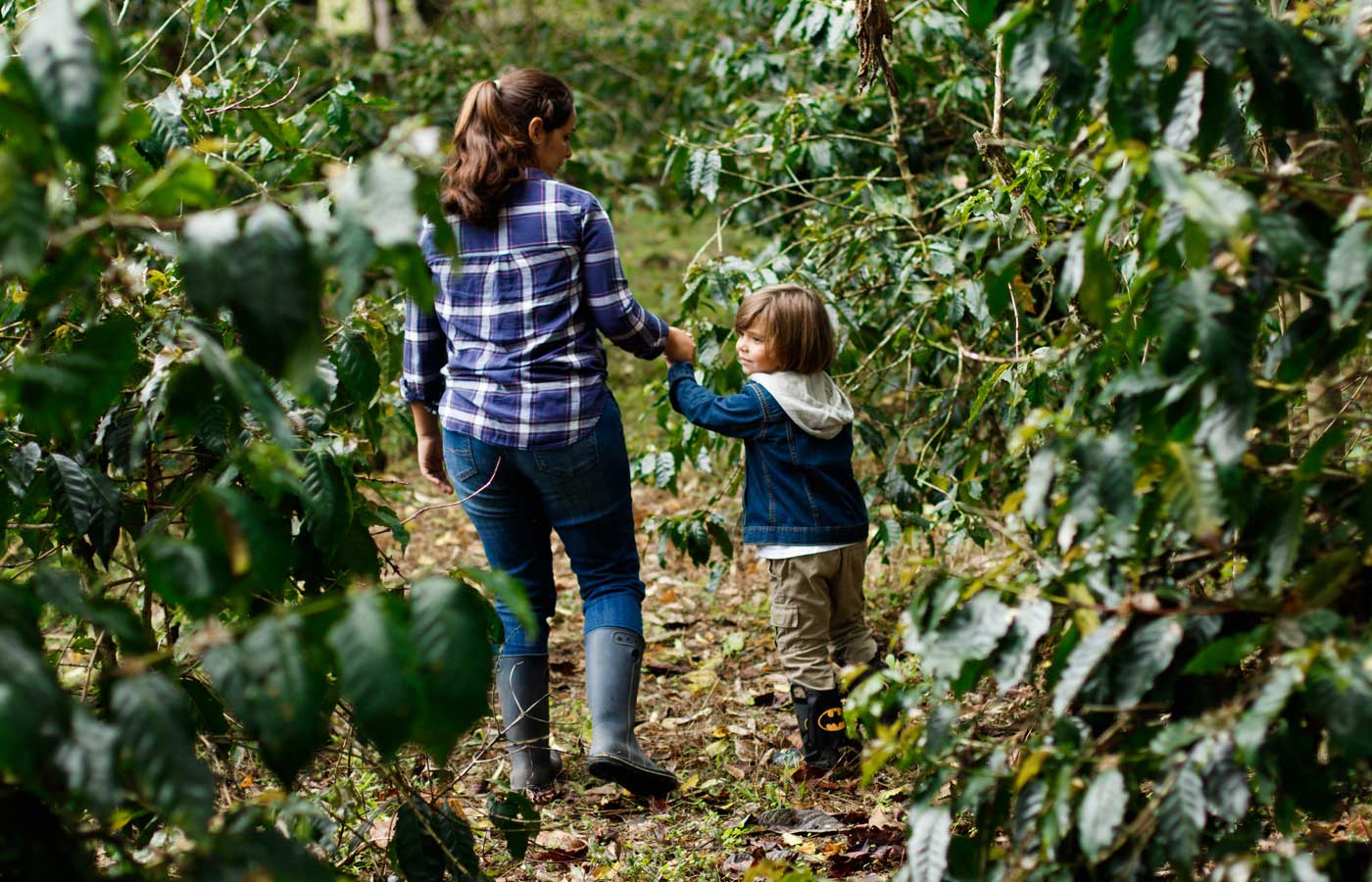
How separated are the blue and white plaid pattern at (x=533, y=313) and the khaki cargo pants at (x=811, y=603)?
687mm

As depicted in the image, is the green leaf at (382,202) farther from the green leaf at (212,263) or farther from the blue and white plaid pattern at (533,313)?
the blue and white plaid pattern at (533,313)

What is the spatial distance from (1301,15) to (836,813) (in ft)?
6.65

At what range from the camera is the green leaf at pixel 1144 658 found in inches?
53.9

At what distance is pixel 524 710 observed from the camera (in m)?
3.07

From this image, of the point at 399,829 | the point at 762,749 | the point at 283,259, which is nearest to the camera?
the point at 283,259

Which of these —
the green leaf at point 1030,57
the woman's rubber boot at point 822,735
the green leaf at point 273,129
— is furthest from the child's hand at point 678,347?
the green leaf at point 1030,57

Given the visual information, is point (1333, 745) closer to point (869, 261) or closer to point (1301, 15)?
point (1301, 15)

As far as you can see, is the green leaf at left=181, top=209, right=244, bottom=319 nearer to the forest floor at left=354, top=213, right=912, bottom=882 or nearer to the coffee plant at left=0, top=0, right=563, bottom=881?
the coffee plant at left=0, top=0, right=563, bottom=881

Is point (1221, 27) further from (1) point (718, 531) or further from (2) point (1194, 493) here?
(1) point (718, 531)

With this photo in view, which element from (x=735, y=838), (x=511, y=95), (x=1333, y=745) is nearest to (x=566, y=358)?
(x=511, y=95)

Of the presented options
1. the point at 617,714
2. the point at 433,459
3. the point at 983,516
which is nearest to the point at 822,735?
the point at 617,714

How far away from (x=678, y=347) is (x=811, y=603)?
75cm

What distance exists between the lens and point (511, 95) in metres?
2.84

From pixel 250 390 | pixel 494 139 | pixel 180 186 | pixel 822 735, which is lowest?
pixel 822 735
